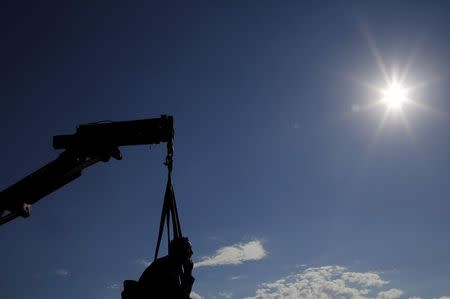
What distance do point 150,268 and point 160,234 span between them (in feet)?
2.01

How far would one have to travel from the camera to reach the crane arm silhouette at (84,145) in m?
8.26

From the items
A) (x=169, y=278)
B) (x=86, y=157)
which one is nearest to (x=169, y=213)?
(x=169, y=278)

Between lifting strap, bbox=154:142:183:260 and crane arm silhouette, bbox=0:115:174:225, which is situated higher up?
crane arm silhouette, bbox=0:115:174:225

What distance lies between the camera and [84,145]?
8.40 m

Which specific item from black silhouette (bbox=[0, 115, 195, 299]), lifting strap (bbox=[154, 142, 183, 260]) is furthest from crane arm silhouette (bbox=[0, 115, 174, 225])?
lifting strap (bbox=[154, 142, 183, 260])

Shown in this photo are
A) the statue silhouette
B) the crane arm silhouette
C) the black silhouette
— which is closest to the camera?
the statue silhouette

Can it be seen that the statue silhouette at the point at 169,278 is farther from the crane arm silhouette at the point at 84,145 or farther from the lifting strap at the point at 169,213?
the crane arm silhouette at the point at 84,145

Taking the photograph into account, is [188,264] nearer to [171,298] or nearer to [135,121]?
[171,298]

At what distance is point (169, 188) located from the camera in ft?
25.7

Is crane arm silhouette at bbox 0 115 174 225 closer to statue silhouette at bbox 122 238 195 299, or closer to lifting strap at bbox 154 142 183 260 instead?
lifting strap at bbox 154 142 183 260

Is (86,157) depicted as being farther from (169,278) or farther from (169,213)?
(169,278)

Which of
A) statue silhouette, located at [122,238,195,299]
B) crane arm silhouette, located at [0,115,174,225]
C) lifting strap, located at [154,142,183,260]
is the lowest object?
statue silhouette, located at [122,238,195,299]

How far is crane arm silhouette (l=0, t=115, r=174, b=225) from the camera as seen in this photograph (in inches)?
325

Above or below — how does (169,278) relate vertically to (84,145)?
below
